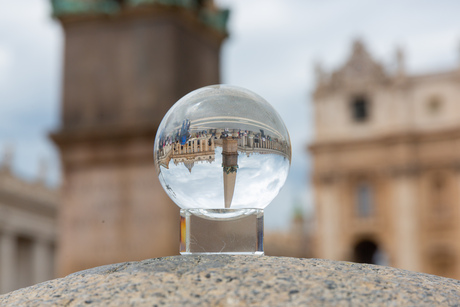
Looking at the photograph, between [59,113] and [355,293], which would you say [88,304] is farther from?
[59,113]

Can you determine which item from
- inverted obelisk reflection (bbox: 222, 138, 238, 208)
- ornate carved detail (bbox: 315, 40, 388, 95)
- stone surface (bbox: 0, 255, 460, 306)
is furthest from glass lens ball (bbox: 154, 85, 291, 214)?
ornate carved detail (bbox: 315, 40, 388, 95)

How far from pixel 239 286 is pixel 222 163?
0.69m

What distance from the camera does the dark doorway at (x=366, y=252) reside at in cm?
4275

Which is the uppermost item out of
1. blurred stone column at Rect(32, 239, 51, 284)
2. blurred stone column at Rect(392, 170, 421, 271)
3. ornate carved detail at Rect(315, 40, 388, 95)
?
ornate carved detail at Rect(315, 40, 388, 95)

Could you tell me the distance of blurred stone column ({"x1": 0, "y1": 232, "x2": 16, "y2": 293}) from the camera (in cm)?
4416

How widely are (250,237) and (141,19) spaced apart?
22.9 feet

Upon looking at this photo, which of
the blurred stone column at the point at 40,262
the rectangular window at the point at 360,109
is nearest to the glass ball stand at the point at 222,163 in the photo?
the rectangular window at the point at 360,109

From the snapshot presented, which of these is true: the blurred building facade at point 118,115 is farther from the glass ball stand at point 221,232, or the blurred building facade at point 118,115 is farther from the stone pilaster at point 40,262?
the stone pilaster at point 40,262

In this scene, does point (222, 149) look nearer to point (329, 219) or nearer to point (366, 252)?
point (329, 219)

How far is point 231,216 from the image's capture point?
393 cm

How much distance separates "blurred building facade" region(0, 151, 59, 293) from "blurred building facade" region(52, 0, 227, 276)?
34.1m

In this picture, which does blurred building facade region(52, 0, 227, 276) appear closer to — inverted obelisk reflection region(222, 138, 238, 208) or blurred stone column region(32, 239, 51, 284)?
inverted obelisk reflection region(222, 138, 238, 208)

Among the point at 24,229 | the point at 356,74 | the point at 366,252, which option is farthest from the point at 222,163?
the point at 24,229

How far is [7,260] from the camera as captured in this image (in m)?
44.7
